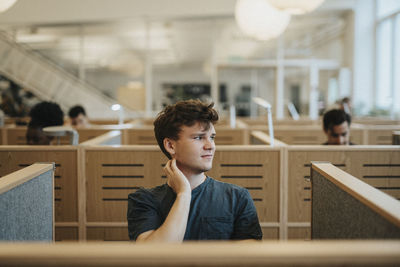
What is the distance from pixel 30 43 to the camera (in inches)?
458

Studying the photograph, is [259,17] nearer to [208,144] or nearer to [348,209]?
[208,144]

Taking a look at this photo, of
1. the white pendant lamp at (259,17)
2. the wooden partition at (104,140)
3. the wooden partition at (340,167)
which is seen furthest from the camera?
the white pendant lamp at (259,17)

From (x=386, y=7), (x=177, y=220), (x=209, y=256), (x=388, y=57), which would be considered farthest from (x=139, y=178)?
(x=386, y=7)

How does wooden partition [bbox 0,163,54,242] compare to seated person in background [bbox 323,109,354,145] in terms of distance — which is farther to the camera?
seated person in background [bbox 323,109,354,145]

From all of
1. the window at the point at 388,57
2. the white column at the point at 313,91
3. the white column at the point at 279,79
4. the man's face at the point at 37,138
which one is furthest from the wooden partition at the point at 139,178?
the white column at the point at 313,91

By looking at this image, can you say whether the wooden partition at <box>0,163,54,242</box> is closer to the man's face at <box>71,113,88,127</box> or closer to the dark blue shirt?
the dark blue shirt

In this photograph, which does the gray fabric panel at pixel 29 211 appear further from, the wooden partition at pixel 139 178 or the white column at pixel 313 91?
the white column at pixel 313 91

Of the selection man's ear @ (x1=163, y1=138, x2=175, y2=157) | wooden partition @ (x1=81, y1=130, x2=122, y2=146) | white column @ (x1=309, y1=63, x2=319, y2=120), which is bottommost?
wooden partition @ (x1=81, y1=130, x2=122, y2=146)

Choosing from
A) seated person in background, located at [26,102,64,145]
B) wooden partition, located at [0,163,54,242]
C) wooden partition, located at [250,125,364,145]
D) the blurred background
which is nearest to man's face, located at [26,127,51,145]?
seated person in background, located at [26,102,64,145]

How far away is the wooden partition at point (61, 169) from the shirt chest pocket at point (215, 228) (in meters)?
1.49

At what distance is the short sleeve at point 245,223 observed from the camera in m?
1.53

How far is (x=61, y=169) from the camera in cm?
275

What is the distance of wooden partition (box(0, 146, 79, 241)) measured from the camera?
2.75 metres

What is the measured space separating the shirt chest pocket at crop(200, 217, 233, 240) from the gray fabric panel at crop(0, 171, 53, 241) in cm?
61
